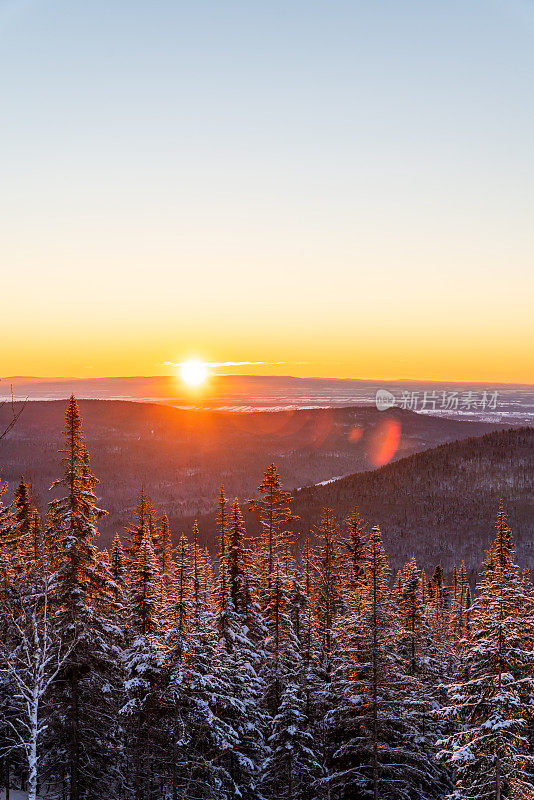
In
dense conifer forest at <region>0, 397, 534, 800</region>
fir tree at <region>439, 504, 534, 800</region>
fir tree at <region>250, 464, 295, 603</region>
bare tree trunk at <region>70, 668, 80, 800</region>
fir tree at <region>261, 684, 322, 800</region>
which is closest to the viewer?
fir tree at <region>439, 504, 534, 800</region>

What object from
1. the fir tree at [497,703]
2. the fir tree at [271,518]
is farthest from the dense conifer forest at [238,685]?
the fir tree at [271,518]

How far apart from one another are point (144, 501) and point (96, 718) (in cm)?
2396

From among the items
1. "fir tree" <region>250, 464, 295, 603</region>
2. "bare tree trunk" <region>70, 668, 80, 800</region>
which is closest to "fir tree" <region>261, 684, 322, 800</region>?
"bare tree trunk" <region>70, 668, 80, 800</region>

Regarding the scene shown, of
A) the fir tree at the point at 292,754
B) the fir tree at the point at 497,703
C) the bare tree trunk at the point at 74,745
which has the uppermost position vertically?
the fir tree at the point at 497,703

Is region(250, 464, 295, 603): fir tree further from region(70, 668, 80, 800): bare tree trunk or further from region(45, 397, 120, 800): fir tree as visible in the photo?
region(70, 668, 80, 800): bare tree trunk

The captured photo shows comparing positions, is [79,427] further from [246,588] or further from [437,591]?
[437,591]

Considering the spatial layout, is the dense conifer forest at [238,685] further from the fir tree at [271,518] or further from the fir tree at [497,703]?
the fir tree at [271,518]

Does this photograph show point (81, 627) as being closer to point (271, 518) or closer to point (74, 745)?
point (74, 745)

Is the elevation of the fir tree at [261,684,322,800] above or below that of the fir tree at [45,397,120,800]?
below

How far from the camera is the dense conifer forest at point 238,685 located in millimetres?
18688

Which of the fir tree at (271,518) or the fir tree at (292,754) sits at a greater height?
the fir tree at (271,518)

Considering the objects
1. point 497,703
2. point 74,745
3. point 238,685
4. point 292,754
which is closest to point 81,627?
point 74,745

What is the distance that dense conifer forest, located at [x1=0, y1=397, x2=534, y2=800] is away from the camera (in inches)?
736

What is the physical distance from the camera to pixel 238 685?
91.5 feet
